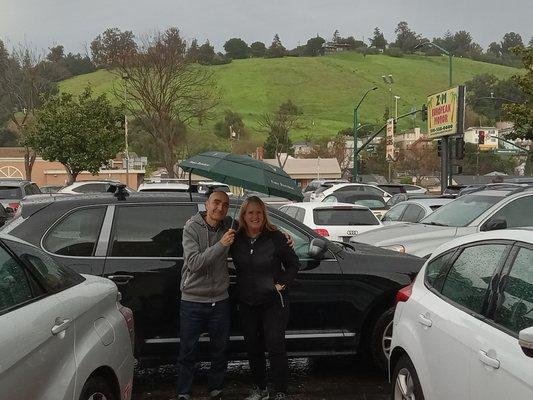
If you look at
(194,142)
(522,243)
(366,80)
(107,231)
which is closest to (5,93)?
(194,142)

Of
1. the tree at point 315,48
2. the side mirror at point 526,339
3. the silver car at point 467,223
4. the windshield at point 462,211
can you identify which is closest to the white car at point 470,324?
the side mirror at point 526,339

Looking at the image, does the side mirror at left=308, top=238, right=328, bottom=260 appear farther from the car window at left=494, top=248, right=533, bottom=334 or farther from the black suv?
the car window at left=494, top=248, right=533, bottom=334

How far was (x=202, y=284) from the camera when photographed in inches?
183

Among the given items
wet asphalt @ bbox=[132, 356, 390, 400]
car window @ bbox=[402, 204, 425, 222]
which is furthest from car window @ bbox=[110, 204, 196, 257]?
car window @ bbox=[402, 204, 425, 222]

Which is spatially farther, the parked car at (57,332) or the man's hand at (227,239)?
the man's hand at (227,239)

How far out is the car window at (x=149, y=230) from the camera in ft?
16.6

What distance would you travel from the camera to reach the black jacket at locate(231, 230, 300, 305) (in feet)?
15.4

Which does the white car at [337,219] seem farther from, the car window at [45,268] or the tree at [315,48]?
Answer: the tree at [315,48]

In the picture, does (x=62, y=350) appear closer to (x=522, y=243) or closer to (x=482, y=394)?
(x=482, y=394)

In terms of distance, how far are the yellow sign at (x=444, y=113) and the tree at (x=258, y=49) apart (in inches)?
6050

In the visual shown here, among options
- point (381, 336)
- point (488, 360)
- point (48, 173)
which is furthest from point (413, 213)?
point (48, 173)

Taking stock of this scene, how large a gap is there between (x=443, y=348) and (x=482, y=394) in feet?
1.58

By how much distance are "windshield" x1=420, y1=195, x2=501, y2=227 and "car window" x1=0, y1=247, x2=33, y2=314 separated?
660cm

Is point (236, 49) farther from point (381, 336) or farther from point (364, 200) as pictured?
point (381, 336)
